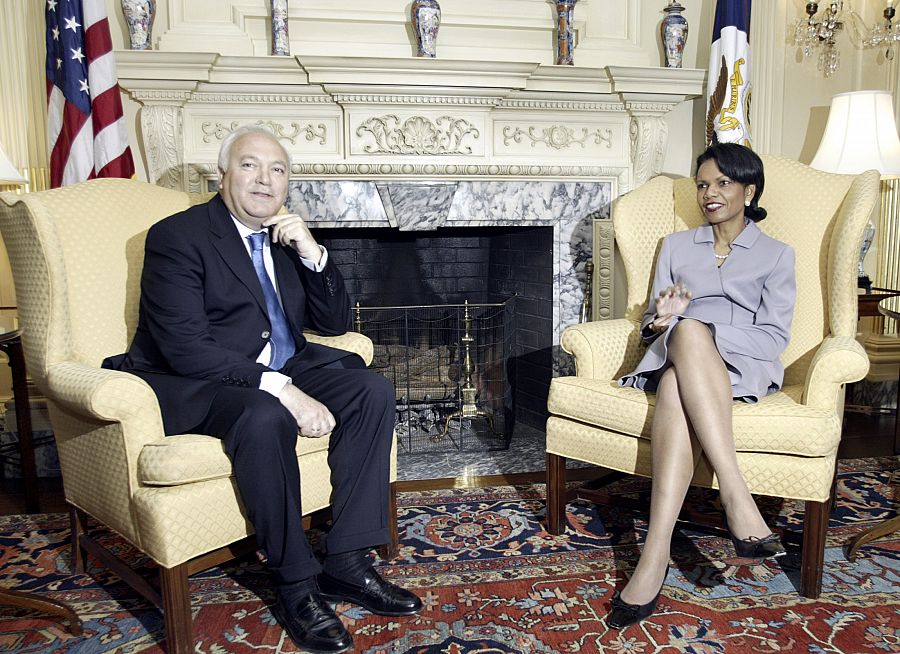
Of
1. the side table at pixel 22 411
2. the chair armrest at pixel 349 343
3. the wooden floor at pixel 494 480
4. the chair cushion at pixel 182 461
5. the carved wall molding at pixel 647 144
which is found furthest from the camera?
the carved wall molding at pixel 647 144

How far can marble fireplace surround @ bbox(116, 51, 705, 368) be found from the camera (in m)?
2.89

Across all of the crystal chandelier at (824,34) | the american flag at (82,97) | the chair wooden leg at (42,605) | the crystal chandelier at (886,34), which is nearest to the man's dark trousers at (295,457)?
the chair wooden leg at (42,605)

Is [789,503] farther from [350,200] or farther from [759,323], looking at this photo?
[350,200]

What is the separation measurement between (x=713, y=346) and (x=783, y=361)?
0.56m

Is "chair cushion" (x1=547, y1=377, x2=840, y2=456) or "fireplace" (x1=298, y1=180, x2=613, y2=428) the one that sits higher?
"fireplace" (x1=298, y1=180, x2=613, y2=428)

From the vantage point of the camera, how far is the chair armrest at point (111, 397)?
1629 mm

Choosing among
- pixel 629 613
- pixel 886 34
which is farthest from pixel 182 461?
pixel 886 34

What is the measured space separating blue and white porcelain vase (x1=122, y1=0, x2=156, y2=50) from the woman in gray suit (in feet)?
6.81

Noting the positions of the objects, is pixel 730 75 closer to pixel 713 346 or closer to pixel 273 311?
pixel 713 346

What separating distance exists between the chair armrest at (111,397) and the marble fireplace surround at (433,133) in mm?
1462

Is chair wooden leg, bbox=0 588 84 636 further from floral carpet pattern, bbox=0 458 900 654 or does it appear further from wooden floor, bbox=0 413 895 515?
wooden floor, bbox=0 413 895 515

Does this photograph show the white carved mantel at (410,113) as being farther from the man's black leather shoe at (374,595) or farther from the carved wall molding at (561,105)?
the man's black leather shoe at (374,595)

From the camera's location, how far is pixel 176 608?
1641mm

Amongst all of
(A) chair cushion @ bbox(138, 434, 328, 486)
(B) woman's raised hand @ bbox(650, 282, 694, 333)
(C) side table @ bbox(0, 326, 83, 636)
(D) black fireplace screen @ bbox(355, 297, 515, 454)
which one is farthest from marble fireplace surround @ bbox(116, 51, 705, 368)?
(A) chair cushion @ bbox(138, 434, 328, 486)
